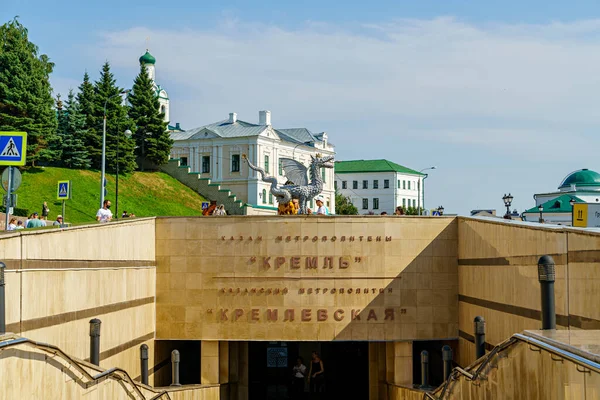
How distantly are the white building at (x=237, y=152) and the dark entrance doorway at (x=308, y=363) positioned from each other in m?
43.6

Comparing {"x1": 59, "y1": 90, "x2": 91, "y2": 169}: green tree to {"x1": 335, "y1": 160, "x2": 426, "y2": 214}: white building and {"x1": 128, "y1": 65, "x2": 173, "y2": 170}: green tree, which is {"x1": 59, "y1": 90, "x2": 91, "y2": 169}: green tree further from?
{"x1": 335, "y1": 160, "x2": 426, "y2": 214}: white building

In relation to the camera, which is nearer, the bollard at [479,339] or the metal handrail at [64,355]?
the metal handrail at [64,355]

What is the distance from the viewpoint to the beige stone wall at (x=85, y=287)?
1480 centimetres

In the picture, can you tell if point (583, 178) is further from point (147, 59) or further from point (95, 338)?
point (95, 338)

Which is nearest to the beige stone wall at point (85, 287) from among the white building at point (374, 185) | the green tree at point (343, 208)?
the green tree at point (343, 208)

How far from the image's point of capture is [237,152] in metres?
77.9

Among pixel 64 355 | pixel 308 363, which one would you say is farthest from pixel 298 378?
pixel 64 355

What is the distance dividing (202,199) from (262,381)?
121ft

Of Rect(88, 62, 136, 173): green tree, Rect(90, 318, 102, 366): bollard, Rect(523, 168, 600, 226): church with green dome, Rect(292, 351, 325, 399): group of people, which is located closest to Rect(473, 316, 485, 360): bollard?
Rect(90, 318, 102, 366): bollard

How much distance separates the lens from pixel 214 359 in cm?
2434

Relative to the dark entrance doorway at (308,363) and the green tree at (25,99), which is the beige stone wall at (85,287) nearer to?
the dark entrance doorway at (308,363)

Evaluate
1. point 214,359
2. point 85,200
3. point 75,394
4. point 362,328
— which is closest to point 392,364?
point 362,328

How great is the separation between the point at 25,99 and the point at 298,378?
98.7 feet

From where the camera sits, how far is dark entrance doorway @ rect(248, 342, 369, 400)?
29.4 m
